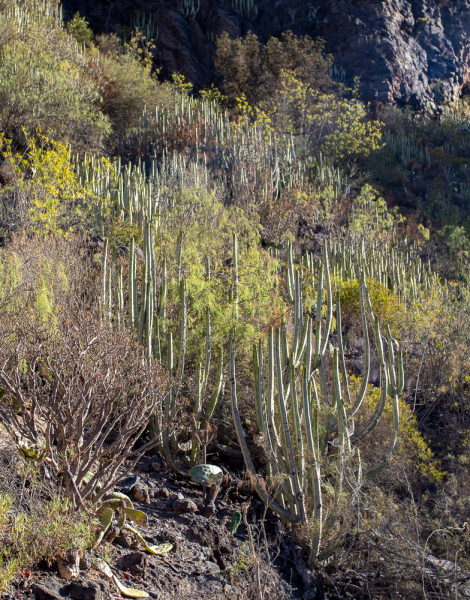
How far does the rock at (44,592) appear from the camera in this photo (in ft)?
9.27

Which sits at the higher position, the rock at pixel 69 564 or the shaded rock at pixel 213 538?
the rock at pixel 69 564

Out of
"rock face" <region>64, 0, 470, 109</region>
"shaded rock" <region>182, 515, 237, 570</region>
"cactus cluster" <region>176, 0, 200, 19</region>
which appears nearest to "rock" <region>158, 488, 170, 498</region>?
"shaded rock" <region>182, 515, 237, 570</region>

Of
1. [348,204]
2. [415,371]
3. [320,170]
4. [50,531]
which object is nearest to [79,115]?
[320,170]

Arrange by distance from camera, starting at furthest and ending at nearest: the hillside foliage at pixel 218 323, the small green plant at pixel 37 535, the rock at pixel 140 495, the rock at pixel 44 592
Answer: the rock at pixel 140 495
the hillside foliage at pixel 218 323
the small green plant at pixel 37 535
the rock at pixel 44 592

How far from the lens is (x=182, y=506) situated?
179 inches

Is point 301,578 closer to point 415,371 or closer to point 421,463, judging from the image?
point 421,463

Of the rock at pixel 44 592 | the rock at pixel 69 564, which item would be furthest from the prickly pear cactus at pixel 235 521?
the rock at pixel 44 592

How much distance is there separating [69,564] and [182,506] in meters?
1.59

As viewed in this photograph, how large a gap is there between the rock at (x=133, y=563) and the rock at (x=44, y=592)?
0.66m

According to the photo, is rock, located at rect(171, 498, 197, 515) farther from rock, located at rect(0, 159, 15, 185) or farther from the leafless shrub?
rock, located at rect(0, 159, 15, 185)

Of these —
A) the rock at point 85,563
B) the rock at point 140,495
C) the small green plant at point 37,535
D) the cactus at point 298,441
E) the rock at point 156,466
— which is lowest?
the rock at point 156,466

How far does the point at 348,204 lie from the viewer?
53.9 feet

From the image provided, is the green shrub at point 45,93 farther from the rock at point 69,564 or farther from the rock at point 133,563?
the rock at point 69,564

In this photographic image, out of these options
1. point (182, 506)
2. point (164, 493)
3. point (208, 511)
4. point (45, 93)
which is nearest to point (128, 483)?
point (164, 493)
